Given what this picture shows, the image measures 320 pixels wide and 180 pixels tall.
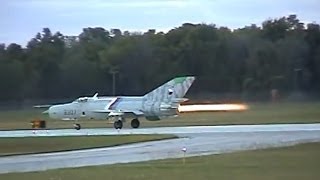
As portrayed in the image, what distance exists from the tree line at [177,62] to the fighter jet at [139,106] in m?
26.2

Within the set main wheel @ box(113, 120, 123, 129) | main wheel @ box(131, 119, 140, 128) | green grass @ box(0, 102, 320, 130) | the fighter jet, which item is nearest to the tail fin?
the fighter jet

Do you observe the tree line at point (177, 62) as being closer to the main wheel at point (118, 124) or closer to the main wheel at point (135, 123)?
the main wheel at point (135, 123)

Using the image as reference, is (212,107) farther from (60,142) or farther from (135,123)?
(60,142)

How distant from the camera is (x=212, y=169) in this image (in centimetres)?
2202

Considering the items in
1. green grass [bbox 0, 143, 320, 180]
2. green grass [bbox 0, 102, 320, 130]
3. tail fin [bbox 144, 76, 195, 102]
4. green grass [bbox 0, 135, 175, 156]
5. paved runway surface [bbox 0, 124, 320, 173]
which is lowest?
green grass [bbox 0, 102, 320, 130]

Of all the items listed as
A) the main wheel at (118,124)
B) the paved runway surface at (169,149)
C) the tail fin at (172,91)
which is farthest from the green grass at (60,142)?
the tail fin at (172,91)

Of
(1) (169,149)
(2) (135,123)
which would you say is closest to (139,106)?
(2) (135,123)

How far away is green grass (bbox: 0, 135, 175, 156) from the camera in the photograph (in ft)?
115

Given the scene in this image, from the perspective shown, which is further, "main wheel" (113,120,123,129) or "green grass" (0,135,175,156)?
"main wheel" (113,120,123,129)

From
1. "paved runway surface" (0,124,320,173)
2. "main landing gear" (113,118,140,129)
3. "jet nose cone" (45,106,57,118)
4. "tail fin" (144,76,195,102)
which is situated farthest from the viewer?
"jet nose cone" (45,106,57,118)

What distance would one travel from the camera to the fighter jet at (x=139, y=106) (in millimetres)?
56312

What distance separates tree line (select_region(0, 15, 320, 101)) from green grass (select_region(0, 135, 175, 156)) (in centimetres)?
4145

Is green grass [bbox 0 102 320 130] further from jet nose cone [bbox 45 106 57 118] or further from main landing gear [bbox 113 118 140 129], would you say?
main landing gear [bbox 113 118 140 129]

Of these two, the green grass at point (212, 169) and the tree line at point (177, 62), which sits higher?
the tree line at point (177, 62)
